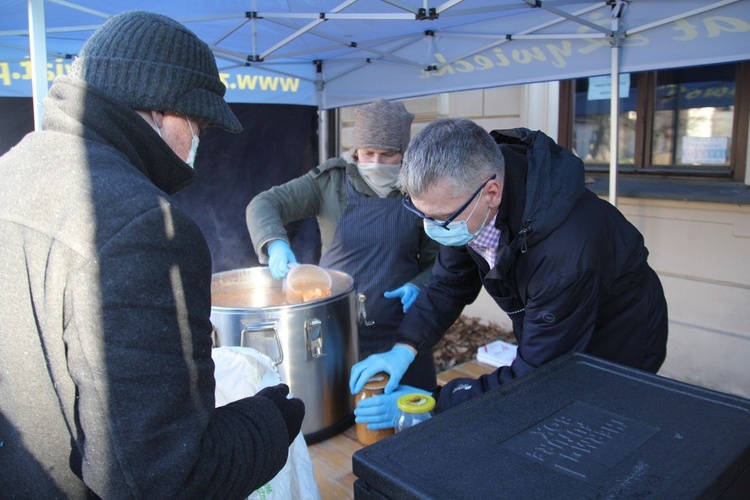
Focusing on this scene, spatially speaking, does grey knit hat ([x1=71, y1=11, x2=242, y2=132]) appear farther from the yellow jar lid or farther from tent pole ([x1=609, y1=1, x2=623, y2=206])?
Result: tent pole ([x1=609, y1=1, x2=623, y2=206])

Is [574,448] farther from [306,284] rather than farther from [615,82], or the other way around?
[615,82]

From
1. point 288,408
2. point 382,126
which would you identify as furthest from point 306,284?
point 288,408

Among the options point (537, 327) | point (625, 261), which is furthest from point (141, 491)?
point (625, 261)

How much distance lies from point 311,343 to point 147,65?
93 cm

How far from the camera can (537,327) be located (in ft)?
4.69

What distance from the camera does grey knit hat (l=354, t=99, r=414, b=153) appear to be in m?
2.26

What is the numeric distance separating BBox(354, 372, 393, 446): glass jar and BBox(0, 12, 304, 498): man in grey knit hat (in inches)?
29.4

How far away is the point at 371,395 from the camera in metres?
1.69

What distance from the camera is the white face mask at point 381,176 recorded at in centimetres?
233

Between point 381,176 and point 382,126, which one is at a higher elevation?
point 382,126

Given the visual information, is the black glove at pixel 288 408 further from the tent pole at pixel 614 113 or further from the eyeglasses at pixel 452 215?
the tent pole at pixel 614 113

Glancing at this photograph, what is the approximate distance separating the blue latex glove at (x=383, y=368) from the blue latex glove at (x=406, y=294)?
432 mm

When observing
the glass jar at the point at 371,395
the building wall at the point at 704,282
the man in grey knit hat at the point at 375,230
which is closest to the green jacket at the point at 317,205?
the man in grey knit hat at the point at 375,230

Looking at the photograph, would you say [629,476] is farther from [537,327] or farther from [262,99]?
[262,99]
